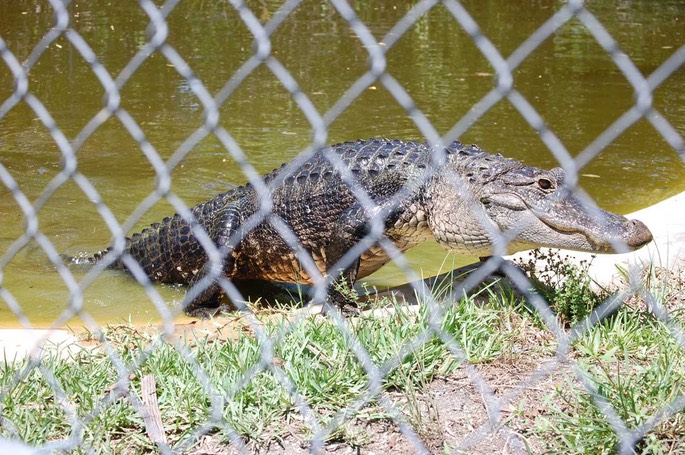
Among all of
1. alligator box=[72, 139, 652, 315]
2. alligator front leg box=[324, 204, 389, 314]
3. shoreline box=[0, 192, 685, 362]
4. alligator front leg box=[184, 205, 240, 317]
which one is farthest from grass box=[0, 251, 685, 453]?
alligator front leg box=[184, 205, 240, 317]

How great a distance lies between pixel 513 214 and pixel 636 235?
646 mm

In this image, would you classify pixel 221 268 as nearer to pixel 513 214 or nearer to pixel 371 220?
pixel 371 220

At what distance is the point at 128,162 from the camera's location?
22.7 feet

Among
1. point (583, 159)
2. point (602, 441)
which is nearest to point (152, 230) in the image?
point (602, 441)

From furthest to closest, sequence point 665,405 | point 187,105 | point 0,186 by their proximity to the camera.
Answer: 1. point 187,105
2. point 0,186
3. point 665,405

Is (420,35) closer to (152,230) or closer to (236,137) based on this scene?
(236,137)

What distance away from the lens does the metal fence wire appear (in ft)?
4.77

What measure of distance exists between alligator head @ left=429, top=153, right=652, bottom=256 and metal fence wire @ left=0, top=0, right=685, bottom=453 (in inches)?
7.3

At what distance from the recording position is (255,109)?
27.0 feet

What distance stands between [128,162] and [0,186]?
3.32ft

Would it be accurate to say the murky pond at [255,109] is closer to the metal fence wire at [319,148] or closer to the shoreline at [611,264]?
the shoreline at [611,264]

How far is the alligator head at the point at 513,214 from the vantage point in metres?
3.47

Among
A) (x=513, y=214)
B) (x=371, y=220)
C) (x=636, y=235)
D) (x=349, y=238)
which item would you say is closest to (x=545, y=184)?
(x=513, y=214)

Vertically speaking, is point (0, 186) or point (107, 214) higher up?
point (107, 214)
